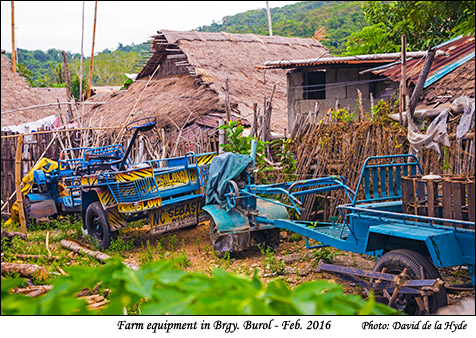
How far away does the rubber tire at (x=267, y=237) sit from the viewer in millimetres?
7672

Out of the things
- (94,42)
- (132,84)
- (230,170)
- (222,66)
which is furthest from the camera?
(94,42)

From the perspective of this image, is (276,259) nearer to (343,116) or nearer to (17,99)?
(343,116)

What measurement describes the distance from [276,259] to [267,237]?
0.54m

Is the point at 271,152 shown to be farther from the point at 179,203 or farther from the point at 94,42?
the point at 94,42

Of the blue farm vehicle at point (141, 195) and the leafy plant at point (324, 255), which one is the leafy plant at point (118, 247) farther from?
the leafy plant at point (324, 255)

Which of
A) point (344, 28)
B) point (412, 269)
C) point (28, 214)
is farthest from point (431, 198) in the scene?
point (344, 28)

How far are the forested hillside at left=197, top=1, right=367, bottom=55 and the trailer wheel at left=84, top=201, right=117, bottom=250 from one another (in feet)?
65.3

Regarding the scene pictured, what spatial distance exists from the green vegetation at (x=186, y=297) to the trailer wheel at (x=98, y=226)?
22.2 ft

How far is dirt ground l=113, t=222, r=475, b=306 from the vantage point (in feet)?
19.3

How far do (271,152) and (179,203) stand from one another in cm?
259

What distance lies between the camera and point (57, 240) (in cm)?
943

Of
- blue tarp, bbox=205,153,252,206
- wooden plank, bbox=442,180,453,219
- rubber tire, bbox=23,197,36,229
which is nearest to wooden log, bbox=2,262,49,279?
blue tarp, bbox=205,153,252,206

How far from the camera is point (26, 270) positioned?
6.73 m
